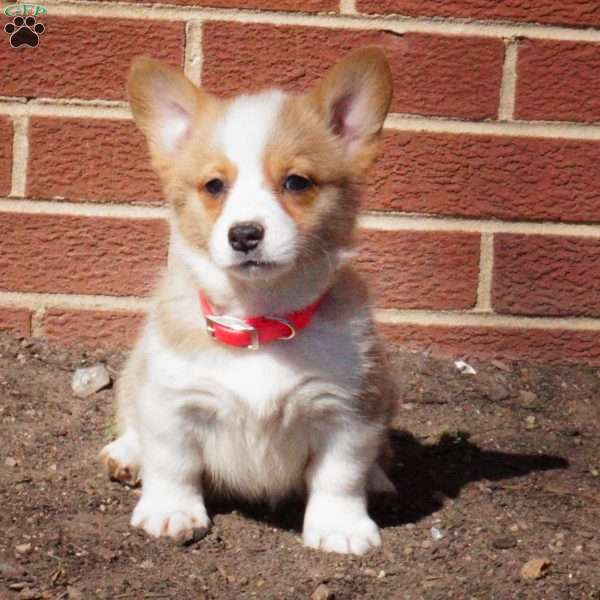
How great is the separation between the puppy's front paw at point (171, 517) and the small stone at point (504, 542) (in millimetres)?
734

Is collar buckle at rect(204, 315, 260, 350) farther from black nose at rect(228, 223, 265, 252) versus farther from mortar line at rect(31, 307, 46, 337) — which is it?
mortar line at rect(31, 307, 46, 337)

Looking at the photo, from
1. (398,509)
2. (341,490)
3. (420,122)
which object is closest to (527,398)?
(398,509)

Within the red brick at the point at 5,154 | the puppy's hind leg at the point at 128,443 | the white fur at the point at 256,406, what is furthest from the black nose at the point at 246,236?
the red brick at the point at 5,154

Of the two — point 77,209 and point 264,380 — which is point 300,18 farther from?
point 264,380

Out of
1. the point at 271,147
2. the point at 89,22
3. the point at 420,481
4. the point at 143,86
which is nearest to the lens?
the point at 271,147

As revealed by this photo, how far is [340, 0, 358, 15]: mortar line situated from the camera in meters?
3.81

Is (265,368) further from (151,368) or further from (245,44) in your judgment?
(245,44)

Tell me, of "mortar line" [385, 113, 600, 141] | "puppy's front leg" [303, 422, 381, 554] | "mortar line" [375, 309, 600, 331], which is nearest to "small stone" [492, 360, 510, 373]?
"mortar line" [375, 309, 600, 331]

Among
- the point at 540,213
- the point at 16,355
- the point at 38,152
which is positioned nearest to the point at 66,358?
the point at 16,355

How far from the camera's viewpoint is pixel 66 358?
13.2 ft

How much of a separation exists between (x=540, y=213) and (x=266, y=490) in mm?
1501

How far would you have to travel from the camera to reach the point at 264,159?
281 cm

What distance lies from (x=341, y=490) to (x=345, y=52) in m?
1.54

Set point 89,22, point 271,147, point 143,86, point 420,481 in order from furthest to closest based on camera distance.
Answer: point 89,22 < point 420,481 < point 143,86 < point 271,147
